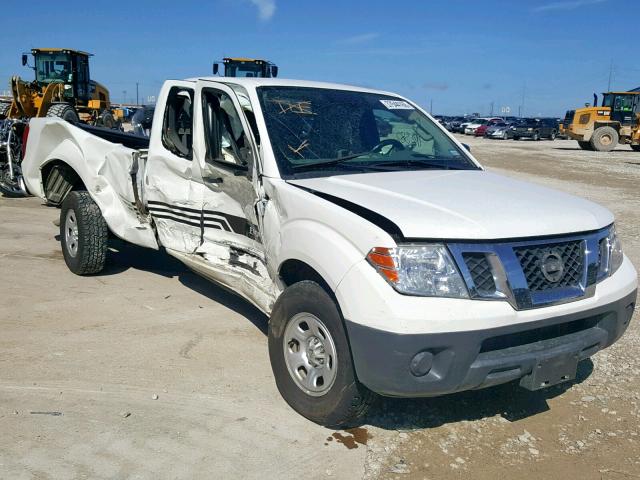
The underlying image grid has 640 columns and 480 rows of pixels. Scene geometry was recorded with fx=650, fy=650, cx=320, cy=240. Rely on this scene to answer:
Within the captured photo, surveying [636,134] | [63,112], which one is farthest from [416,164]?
[636,134]

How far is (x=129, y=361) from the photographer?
174 inches

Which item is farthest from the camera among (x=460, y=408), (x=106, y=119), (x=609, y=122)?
(x=609, y=122)

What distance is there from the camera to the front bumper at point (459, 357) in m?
2.99

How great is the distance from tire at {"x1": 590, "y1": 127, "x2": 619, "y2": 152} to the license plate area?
106ft

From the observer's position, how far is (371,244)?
3096mm

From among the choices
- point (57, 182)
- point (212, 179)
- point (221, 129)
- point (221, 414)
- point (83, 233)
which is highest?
point (221, 129)

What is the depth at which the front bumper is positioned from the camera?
2.99m

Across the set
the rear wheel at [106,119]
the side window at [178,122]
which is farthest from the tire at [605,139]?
the side window at [178,122]

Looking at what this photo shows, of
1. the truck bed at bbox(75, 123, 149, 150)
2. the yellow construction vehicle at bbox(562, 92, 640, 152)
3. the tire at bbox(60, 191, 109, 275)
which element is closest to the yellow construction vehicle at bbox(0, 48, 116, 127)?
the truck bed at bbox(75, 123, 149, 150)

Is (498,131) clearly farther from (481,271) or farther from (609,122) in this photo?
(481,271)

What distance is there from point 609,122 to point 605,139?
0.85 m

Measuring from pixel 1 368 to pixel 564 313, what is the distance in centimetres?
346

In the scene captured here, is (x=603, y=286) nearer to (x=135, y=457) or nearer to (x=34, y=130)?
(x=135, y=457)

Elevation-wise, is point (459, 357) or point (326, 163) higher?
point (326, 163)
